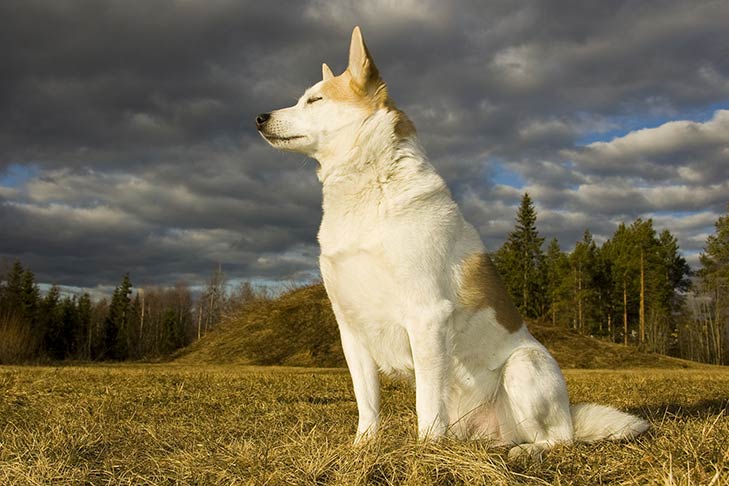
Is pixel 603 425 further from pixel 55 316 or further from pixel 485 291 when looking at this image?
pixel 55 316

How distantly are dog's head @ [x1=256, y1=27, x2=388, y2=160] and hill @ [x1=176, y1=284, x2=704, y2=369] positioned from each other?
52.9ft

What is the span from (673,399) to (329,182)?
19.8 feet

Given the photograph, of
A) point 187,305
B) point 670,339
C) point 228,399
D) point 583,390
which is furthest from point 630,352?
point 187,305

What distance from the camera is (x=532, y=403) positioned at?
3.69 meters

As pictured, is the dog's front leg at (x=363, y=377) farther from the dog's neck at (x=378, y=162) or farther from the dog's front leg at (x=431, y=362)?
the dog's neck at (x=378, y=162)

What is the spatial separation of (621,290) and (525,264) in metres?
8.22

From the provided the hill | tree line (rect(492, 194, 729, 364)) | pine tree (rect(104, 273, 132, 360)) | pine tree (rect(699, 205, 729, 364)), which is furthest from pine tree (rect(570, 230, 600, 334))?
pine tree (rect(104, 273, 132, 360))

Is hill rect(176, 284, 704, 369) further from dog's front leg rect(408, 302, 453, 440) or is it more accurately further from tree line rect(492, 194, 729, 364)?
tree line rect(492, 194, 729, 364)

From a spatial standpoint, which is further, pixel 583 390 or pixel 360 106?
pixel 583 390

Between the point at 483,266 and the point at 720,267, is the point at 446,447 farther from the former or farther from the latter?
the point at 720,267

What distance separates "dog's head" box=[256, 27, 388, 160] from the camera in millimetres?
3820

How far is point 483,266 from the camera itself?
3.80 metres

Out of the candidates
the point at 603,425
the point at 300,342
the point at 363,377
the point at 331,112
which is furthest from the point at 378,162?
the point at 300,342

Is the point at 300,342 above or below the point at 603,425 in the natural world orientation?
below
